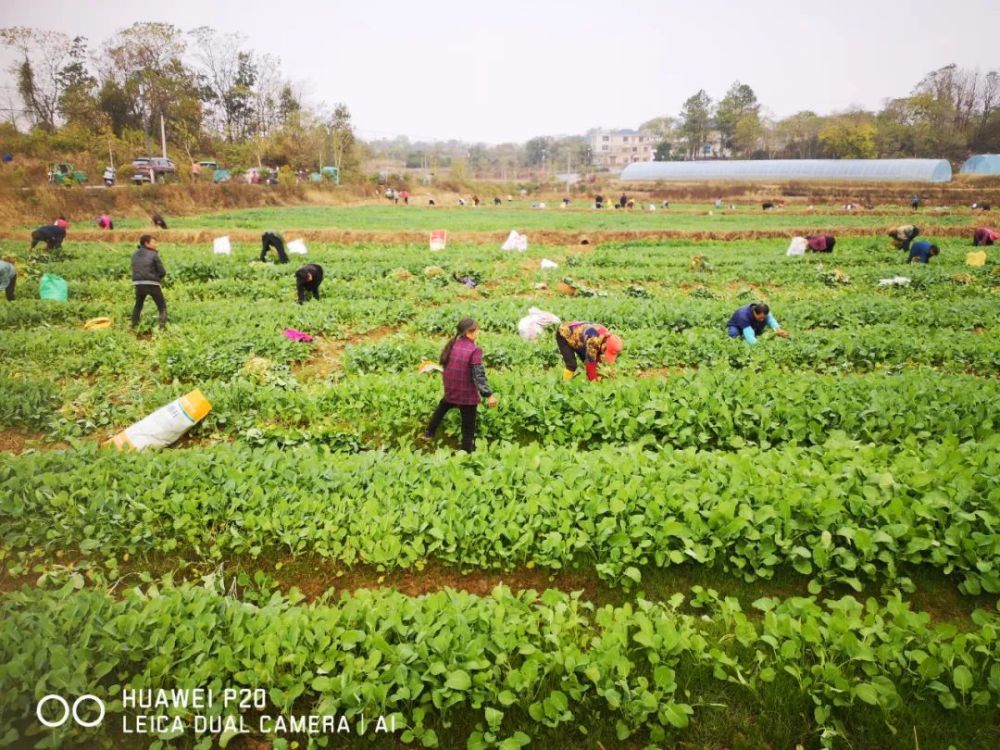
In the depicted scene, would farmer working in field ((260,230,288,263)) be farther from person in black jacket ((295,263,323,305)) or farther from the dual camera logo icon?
the dual camera logo icon

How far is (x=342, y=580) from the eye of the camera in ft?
16.4

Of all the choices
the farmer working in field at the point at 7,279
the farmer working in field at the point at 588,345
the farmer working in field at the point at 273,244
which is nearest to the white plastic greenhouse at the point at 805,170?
the farmer working in field at the point at 273,244

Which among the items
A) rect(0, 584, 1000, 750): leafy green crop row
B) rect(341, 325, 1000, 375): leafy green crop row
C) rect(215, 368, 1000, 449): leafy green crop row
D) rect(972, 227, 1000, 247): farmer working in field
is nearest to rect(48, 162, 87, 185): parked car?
rect(341, 325, 1000, 375): leafy green crop row

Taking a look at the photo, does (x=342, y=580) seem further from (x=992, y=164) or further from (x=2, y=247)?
(x=992, y=164)

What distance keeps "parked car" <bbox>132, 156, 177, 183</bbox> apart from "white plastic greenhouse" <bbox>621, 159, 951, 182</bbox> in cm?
5293

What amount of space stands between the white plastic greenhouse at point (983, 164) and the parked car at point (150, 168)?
7378 centimetres

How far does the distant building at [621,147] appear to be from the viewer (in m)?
144

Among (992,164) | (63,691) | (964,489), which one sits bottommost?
(63,691)

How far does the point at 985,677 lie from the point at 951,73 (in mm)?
89575

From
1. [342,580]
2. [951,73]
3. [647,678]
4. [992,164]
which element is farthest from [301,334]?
[951,73]

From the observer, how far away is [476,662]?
11.4ft

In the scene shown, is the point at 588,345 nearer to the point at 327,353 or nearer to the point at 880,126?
the point at 327,353

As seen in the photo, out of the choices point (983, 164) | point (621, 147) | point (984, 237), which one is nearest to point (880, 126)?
point (983, 164)
